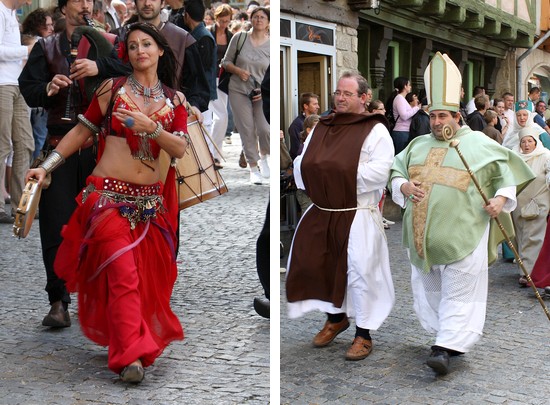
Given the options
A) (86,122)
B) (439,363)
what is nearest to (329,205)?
(439,363)

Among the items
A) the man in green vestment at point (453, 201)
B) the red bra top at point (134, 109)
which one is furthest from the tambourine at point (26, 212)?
the man in green vestment at point (453, 201)

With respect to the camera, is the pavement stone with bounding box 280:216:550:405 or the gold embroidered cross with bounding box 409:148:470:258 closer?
the pavement stone with bounding box 280:216:550:405

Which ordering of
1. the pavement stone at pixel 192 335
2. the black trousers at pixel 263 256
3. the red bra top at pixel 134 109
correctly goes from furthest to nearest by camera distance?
the black trousers at pixel 263 256 → the red bra top at pixel 134 109 → the pavement stone at pixel 192 335

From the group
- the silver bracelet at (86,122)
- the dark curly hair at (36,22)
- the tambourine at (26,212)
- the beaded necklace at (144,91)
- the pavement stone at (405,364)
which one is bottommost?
the pavement stone at (405,364)

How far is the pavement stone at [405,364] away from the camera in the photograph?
360cm

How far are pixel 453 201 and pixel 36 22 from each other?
395 centimetres

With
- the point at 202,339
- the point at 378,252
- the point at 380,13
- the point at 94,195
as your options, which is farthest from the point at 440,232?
the point at 380,13

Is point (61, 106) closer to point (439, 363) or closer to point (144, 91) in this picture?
point (144, 91)

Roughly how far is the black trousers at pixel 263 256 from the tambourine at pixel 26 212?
0.96 metres

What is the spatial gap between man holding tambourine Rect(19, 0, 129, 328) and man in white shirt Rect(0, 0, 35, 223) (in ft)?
7.50

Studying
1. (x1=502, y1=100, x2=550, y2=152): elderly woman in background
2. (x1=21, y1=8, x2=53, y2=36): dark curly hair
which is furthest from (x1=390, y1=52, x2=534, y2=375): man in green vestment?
(x1=21, y1=8, x2=53, y2=36): dark curly hair

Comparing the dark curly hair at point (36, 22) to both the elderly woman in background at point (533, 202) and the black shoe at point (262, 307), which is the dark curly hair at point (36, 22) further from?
the black shoe at point (262, 307)

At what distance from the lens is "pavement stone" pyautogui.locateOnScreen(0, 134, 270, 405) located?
350 centimetres

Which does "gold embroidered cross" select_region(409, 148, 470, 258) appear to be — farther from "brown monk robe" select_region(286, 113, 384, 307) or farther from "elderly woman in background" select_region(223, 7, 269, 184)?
"elderly woman in background" select_region(223, 7, 269, 184)
